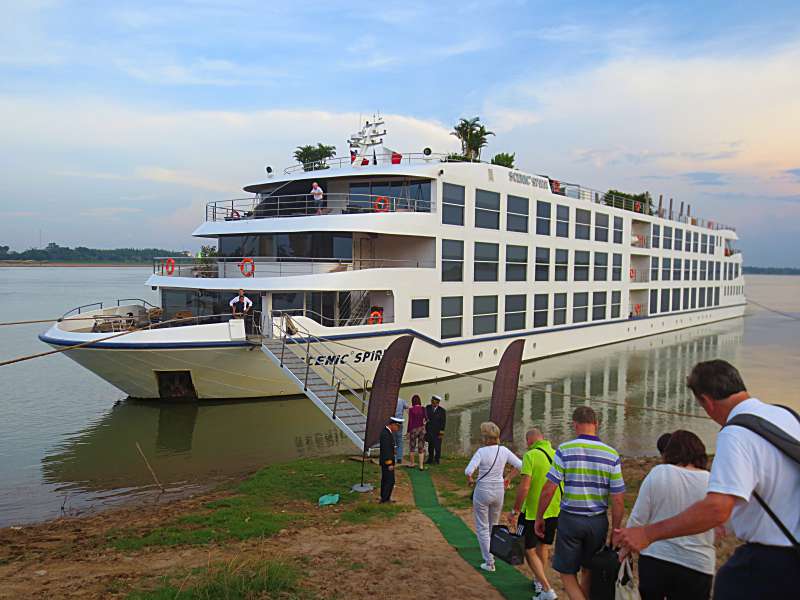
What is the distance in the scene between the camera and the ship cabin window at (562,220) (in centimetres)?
2648

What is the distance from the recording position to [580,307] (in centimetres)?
2912

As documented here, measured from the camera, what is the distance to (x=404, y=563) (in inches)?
250

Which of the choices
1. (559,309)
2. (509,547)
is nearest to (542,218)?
(559,309)

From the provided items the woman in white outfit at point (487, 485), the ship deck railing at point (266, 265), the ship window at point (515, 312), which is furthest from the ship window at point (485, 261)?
the woman in white outfit at point (487, 485)

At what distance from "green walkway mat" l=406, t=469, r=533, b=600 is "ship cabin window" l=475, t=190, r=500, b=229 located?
40.4 feet

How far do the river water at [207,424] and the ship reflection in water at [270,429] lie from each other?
4 centimetres

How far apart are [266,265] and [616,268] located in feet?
69.3

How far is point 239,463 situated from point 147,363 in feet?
14.5

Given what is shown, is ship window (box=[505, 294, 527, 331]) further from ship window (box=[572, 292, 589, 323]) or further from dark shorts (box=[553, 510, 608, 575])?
dark shorts (box=[553, 510, 608, 575])

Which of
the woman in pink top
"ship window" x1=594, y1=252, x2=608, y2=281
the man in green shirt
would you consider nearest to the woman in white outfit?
the man in green shirt

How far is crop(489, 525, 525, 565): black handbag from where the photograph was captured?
5406mm

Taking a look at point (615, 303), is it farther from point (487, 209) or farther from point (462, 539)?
point (462, 539)

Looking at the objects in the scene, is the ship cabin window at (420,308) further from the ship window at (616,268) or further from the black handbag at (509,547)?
the ship window at (616,268)

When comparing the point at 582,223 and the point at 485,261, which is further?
the point at 582,223
